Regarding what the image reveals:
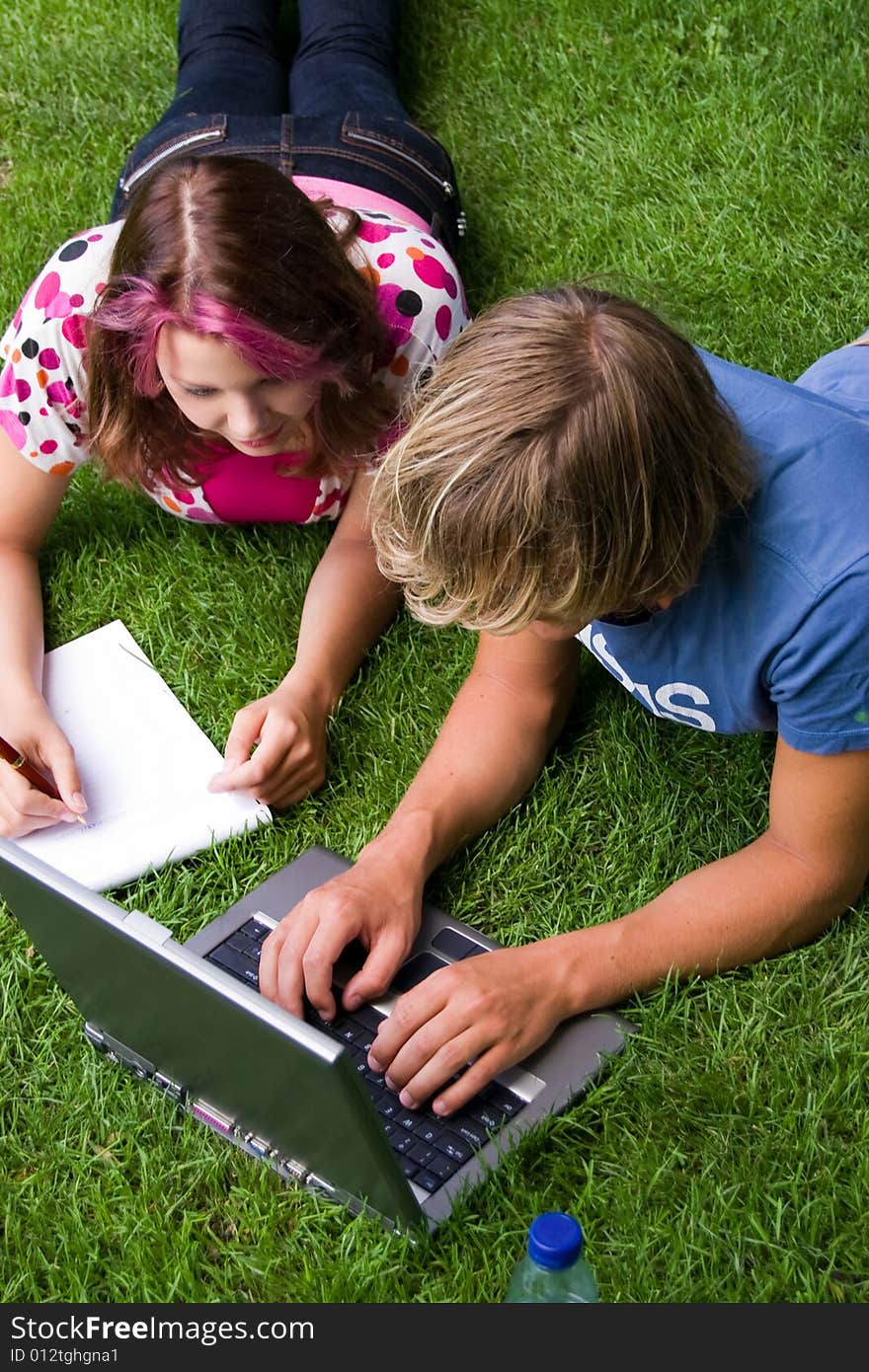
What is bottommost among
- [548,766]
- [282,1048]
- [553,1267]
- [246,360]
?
[548,766]

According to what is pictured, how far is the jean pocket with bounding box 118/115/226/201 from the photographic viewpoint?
2.76 meters

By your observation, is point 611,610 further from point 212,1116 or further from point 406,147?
point 406,147

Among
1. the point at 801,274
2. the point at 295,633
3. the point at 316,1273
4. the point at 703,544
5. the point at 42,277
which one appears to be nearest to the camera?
the point at 703,544

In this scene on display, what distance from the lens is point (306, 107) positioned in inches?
123

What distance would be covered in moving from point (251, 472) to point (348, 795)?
64cm

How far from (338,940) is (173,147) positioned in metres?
1.70

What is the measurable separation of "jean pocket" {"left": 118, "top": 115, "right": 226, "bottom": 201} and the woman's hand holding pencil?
109 centimetres

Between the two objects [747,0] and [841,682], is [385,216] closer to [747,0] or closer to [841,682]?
[841,682]

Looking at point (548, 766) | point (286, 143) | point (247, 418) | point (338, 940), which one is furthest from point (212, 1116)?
point (286, 143)

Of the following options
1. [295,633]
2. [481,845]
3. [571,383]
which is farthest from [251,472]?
[571,383]

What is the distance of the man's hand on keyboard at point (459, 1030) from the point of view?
1.83 m

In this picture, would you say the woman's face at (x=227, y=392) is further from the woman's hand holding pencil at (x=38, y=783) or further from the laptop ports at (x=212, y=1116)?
the laptop ports at (x=212, y=1116)

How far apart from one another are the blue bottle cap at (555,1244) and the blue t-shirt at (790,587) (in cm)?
71

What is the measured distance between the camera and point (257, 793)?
2359mm
